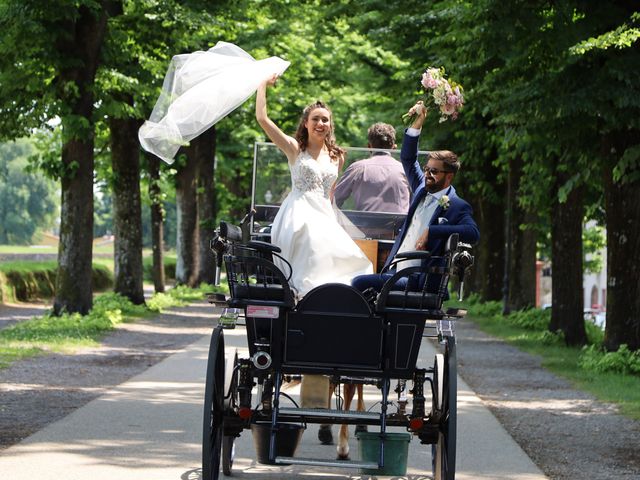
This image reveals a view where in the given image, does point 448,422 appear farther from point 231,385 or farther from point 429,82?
point 429,82

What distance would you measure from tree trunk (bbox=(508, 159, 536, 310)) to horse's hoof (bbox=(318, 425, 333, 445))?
2123 cm

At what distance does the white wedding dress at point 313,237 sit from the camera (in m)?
7.91

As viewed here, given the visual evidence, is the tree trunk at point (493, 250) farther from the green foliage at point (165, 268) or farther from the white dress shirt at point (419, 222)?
the green foliage at point (165, 268)

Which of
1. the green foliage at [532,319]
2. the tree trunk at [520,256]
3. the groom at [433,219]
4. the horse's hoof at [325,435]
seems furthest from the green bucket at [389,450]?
the tree trunk at [520,256]

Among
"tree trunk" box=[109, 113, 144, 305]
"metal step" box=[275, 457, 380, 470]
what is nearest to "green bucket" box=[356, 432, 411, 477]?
"metal step" box=[275, 457, 380, 470]

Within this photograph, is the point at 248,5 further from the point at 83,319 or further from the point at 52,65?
the point at 83,319

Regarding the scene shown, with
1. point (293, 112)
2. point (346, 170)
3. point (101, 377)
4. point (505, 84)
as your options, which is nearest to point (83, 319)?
point (101, 377)

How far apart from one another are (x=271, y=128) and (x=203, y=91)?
59 centimetres

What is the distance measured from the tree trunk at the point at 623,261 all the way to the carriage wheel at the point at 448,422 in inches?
388

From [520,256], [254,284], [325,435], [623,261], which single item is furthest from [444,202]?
[520,256]

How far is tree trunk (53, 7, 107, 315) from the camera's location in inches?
880

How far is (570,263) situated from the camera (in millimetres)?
22719

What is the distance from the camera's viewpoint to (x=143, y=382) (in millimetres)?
14117

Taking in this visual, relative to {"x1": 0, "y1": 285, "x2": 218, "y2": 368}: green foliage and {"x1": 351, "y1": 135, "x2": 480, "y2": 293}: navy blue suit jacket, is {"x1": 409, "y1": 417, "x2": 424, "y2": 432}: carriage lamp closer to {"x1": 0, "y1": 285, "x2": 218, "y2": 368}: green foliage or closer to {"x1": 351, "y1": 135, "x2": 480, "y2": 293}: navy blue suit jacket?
{"x1": 351, "y1": 135, "x2": 480, "y2": 293}: navy blue suit jacket
